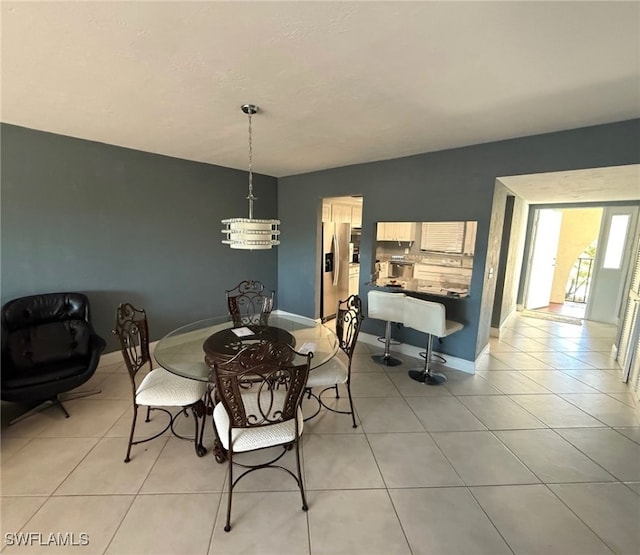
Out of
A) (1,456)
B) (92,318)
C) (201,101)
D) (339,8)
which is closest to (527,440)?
(339,8)

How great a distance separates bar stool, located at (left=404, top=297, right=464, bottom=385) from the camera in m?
3.01

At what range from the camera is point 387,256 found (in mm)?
4188

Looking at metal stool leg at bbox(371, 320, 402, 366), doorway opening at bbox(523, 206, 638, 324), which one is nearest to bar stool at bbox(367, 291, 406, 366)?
metal stool leg at bbox(371, 320, 402, 366)

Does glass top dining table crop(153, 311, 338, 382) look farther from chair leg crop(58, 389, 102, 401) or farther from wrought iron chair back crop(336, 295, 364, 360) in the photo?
chair leg crop(58, 389, 102, 401)

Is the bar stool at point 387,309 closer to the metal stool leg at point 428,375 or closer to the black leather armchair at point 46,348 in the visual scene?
the metal stool leg at point 428,375

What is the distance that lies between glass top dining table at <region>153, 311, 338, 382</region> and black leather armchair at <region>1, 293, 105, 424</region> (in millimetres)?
782

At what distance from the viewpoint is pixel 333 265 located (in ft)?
16.8

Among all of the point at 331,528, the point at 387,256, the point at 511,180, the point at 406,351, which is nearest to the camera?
the point at 331,528

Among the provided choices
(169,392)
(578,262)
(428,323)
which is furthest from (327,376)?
(578,262)

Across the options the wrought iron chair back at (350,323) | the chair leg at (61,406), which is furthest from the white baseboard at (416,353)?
the chair leg at (61,406)

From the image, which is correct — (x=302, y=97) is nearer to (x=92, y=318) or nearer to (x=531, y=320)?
(x=92, y=318)

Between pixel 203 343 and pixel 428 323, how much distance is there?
2.23m

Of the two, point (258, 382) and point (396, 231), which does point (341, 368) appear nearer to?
point (258, 382)

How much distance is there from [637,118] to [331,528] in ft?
11.9
